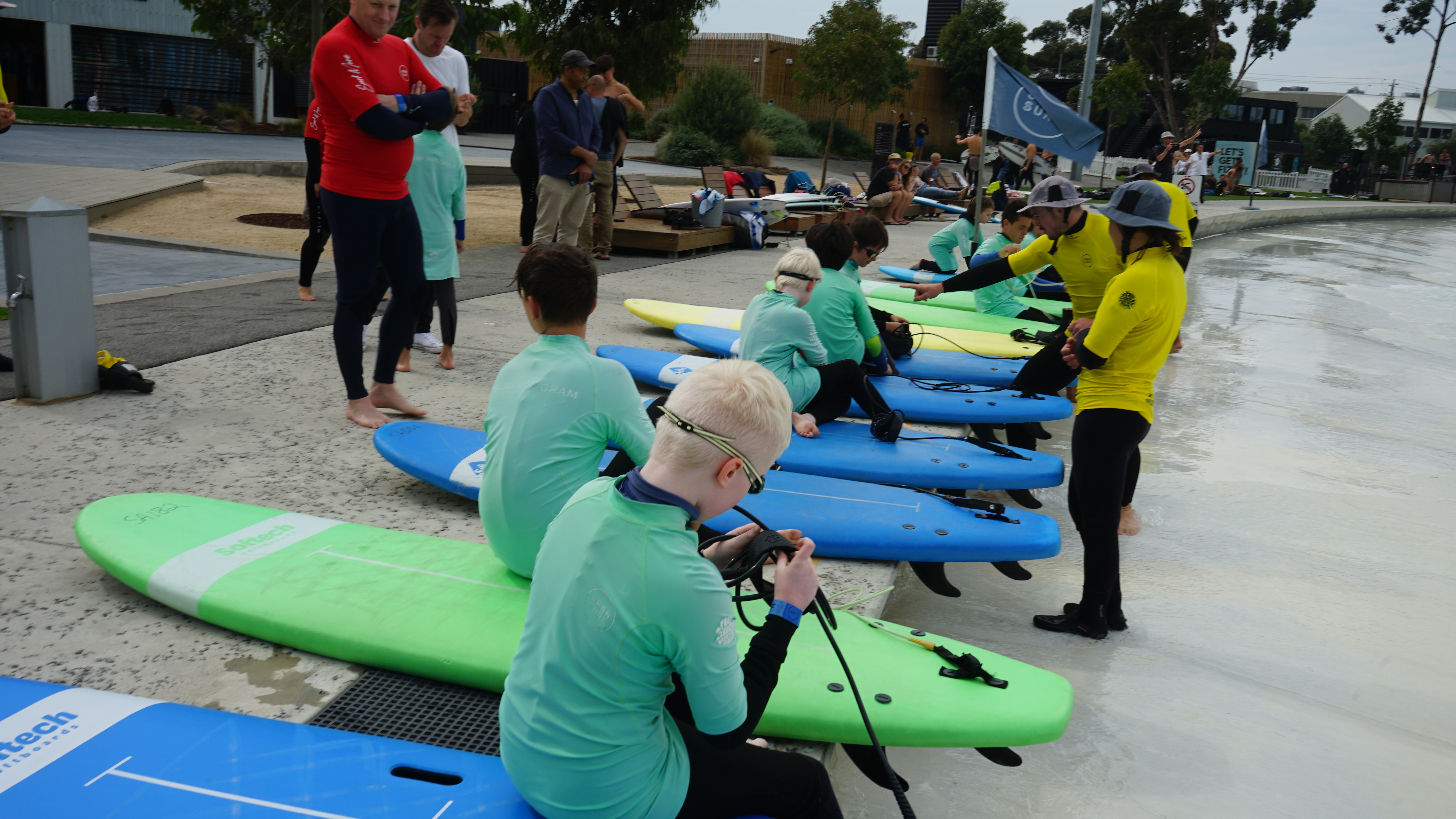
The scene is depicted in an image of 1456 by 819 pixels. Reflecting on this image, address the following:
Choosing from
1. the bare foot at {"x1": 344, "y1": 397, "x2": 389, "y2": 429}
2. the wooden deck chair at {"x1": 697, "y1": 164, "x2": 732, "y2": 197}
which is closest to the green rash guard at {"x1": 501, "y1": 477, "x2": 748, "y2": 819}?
the bare foot at {"x1": 344, "y1": 397, "x2": 389, "y2": 429}

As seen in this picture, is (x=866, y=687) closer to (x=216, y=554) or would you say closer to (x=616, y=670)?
(x=616, y=670)

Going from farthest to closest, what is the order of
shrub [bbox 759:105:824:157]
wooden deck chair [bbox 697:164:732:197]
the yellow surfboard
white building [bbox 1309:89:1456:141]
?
white building [bbox 1309:89:1456:141] → shrub [bbox 759:105:824:157] → wooden deck chair [bbox 697:164:732:197] → the yellow surfboard

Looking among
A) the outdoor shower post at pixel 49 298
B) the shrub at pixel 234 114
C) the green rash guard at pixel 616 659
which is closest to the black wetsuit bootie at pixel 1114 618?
the green rash guard at pixel 616 659

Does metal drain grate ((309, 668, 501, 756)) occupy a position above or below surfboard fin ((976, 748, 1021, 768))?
above

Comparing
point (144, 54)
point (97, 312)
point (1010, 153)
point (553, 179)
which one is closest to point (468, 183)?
point (1010, 153)

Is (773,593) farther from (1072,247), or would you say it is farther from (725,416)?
(1072,247)

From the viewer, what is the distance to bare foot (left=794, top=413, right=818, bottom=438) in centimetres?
461

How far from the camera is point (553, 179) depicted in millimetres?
8047

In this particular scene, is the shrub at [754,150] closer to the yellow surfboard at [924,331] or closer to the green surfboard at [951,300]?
the green surfboard at [951,300]

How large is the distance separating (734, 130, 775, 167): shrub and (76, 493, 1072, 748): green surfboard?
77.6ft

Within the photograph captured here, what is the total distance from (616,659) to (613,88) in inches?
357

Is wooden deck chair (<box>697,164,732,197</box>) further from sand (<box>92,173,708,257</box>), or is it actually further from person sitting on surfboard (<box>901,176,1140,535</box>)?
person sitting on surfboard (<box>901,176,1140,535</box>)

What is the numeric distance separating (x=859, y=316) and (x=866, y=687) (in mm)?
2851

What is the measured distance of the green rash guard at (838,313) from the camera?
5113 mm
